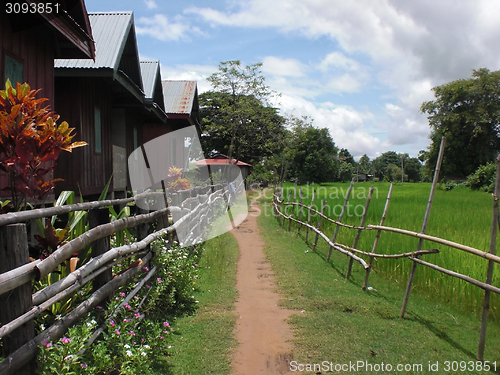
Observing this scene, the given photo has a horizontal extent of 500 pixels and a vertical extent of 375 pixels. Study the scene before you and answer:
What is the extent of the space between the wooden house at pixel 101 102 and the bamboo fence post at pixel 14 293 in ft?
15.6

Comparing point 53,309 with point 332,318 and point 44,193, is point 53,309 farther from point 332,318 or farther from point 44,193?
point 332,318

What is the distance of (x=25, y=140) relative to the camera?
2654 mm

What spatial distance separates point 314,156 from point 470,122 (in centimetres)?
1795

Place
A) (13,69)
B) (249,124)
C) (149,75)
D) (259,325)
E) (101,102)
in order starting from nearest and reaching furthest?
(259,325)
(13,69)
(101,102)
(149,75)
(249,124)

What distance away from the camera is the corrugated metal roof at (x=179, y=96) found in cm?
1369

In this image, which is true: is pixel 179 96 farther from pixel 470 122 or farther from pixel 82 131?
pixel 470 122

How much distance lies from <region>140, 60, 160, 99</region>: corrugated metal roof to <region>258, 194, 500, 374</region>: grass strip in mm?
6464

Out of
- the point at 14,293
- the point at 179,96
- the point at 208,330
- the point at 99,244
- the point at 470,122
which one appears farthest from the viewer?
the point at 470,122

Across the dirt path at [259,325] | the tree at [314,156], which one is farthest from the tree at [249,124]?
the tree at [314,156]

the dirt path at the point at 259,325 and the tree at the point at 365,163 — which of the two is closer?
the dirt path at the point at 259,325

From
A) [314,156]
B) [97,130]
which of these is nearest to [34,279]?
[97,130]

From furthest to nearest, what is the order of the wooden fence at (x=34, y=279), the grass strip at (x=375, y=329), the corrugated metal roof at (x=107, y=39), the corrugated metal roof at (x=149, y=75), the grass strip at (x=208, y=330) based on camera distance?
1. the corrugated metal roof at (x=149, y=75)
2. the corrugated metal roof at (x=107, y=39)
3. the grass strip at (x=375, y=329)
4. the grass strip at (x=208, y=330)
5. the wooden fence at (x=34, y=279)

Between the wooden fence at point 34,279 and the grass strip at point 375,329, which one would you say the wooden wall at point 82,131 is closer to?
the grass strip at point 375,329

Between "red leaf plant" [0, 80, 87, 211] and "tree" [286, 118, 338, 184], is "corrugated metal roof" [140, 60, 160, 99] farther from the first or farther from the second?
"tree" [286, 118, 338, 184]
